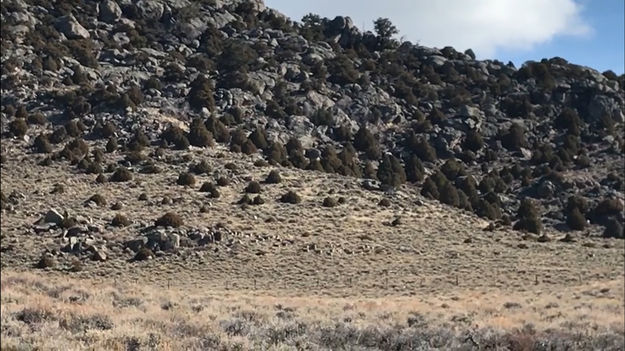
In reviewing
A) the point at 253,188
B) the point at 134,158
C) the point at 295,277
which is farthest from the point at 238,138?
the point at 295,277

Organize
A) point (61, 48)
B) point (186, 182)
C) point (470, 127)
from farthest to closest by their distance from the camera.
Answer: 1. point (470, 127)
2. point (61, 48)
3. point (186, 182)

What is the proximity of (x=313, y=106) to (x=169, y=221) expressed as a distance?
25.0 m

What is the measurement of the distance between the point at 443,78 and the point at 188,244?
43815mm

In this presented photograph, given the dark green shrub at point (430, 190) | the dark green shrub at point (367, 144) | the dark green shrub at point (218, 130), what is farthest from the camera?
the dark green shrub at point (367, 144)

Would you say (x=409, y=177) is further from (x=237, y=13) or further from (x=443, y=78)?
(x=237, y=13)

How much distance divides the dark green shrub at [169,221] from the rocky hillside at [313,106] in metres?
7.05

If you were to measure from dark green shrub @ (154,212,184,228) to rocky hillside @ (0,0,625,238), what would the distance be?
7.05m

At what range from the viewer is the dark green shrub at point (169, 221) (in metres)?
29.6

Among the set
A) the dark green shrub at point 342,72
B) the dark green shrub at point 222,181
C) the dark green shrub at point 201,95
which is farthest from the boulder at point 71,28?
the dark green shrub at point 222,181

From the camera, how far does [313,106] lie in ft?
170

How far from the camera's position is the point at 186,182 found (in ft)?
118

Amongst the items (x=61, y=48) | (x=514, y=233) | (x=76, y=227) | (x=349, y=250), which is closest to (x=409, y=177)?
(x=514, y=233)

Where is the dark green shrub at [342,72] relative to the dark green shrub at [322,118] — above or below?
above

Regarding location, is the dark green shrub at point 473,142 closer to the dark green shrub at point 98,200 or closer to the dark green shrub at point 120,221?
the dark green shrub at point 98,200
